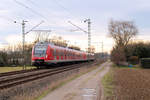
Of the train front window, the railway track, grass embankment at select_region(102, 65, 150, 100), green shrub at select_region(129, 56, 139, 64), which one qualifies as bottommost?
grass embankment at select_region(102, 65, 150, 100)

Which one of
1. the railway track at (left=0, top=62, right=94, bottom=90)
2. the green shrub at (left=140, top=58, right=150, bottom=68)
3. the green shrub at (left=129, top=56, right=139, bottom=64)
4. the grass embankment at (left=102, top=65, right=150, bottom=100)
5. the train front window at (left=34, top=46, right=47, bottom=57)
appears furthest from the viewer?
the green shrub at (left=129, top=56, right=139, bottom=64)

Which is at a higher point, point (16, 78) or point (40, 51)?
point (40, 51)

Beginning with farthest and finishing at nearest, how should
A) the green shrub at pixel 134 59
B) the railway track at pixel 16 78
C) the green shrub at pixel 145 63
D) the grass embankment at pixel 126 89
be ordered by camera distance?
the green shrub at pixel 134 59
the green shrub at pixel 145 63
the railway track at pixel 16 78
the grass embankment at pixel 126 89

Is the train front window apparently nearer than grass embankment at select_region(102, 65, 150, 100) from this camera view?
No

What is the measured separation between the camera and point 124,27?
2168 inches

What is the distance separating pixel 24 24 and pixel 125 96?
21204 mm

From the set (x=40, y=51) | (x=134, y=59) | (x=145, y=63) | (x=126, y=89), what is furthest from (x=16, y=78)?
(x=134, y=59)

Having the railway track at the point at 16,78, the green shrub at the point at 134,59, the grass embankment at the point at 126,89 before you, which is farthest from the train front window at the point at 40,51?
the green shrub at the point at 134,59

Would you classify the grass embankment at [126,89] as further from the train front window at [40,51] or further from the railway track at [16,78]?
the train front window at [40,51]

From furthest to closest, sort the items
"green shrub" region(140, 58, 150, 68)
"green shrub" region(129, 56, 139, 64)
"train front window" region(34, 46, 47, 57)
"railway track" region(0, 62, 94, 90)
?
"green shrub" region(129, 56, 139, 64) < "green shrub" region(140, 58, 150, 68) < "train front window" region(34, 46, 47, 57) < "railway track" region(0, 62, 94, 90)

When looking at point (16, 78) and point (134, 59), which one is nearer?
point (16, 78)

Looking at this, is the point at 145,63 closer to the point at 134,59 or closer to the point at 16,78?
the point at 134,59

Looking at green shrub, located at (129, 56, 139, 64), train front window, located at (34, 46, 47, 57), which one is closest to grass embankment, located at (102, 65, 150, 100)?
train front window, located at (34, 46, 47, 57)

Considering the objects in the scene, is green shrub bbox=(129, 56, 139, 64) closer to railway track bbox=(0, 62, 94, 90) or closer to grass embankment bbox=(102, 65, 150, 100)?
railway track bbox=(0, 62, 94, 90)
